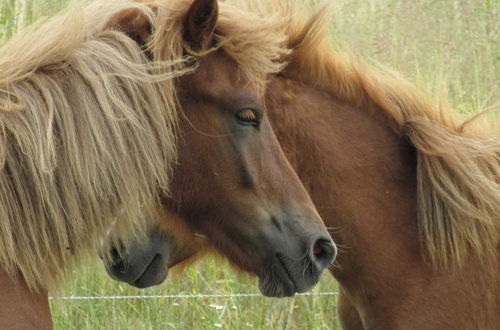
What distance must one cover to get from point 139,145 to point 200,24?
49cm

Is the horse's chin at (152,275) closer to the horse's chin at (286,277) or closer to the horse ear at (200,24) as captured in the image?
the horse's chin at (286,277)

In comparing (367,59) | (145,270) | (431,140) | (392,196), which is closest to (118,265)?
(145,270)

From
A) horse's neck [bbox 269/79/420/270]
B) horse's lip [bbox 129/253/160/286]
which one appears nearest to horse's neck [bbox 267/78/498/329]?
horse's neck [bbox 269/79/420/270]

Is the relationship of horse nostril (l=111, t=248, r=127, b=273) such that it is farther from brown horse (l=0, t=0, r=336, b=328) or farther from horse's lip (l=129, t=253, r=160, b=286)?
brown horse (l=0, t=0, r=336, b=328)

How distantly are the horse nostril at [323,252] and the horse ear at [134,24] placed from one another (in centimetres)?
90

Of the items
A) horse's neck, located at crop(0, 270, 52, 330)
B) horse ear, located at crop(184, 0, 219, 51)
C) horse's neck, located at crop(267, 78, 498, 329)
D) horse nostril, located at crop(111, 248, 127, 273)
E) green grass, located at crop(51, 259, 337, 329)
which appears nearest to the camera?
horse's neck, located at crop(0, 270, 52, 330)

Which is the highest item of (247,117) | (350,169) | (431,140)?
(247,117)

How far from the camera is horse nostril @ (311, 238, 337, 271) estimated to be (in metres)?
2.93

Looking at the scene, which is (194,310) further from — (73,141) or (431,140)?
(73,141)

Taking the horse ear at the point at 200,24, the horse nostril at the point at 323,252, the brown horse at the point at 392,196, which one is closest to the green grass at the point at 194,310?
the brown horse at the point at 392,196

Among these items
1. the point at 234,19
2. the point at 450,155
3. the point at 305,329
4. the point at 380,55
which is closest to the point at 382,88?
the point at 450,155

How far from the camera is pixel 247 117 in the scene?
9.39 ft

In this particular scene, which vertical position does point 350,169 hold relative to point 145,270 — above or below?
above

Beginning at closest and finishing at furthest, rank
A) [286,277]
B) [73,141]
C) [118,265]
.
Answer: [73,141], [286,277], [118,265]
